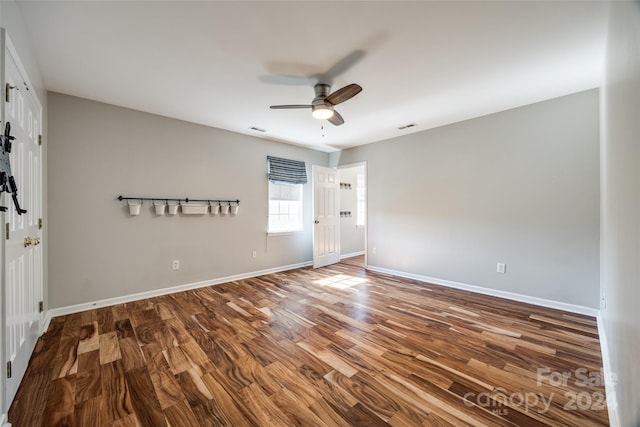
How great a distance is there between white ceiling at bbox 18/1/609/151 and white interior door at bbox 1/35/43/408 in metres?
0.55

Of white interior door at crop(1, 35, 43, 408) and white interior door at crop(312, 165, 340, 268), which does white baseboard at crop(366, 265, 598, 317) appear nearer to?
white interior door at crop(312, 165, 340, 268)

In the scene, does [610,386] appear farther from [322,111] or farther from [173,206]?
[173,206]

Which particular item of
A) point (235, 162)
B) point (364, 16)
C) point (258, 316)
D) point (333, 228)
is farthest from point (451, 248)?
point (235, 162)

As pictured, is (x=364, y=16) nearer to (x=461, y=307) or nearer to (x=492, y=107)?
(x=492, y=107)

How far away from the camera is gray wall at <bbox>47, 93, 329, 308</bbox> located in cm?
287

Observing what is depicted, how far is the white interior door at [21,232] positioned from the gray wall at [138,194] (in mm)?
→ 565

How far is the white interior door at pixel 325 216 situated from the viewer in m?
5.08

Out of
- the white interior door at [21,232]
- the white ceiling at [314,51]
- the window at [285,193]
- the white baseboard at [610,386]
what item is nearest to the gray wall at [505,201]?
the white ceiling at [314,51]

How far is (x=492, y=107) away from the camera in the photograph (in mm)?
3238

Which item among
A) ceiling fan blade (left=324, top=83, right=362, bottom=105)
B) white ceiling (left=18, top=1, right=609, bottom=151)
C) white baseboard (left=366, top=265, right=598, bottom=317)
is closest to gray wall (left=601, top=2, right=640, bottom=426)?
white ceiling (left=18, top=1, right=609, bottom=151)

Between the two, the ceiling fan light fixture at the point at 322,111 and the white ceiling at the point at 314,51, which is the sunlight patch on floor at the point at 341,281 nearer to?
the ceiling fan light fixture at the point at 322,111

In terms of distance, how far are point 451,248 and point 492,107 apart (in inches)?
78.4

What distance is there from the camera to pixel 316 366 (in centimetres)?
189

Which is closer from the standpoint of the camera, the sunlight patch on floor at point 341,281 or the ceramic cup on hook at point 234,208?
the sunlight patch on floor at point 341,281
